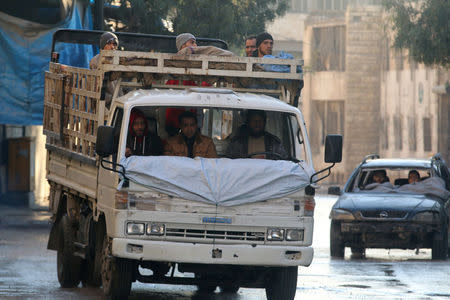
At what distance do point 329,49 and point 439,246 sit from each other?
48.1m

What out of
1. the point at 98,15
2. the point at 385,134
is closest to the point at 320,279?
the point at 98,15

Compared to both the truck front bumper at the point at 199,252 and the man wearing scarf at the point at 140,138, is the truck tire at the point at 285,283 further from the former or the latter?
the man wearing scarf at the point at 140,138

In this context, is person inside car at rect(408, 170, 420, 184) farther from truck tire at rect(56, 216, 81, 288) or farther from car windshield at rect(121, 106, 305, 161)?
truck tire at rect(56, 216, 81, 288)

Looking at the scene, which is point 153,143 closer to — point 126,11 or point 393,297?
point 393,297

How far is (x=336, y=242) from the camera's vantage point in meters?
19.0

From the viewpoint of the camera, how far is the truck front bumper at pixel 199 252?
1112 centimetres

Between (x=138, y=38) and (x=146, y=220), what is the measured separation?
20.5 ft

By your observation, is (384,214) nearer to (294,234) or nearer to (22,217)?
(294,234)

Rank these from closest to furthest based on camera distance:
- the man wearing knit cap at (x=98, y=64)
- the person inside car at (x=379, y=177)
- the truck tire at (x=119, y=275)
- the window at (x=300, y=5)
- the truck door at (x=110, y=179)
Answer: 1. the truck door at (x=110, y=179)
2. the truck tire at (x=119, y=275)
3. the man wearing knit cap at (x=98, y=64)
4. the person inside car at (x=379, y=177)
5. the window at (x=300, y=5)

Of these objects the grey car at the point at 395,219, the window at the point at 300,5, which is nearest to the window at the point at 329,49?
the window at the point at 300,5

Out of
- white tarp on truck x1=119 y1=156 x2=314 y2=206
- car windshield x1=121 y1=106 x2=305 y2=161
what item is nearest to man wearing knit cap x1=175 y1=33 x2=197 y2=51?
car windshield x1=121 y1=106 x2=305 y2=161

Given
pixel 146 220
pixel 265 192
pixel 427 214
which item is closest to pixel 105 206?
pixel 146 220

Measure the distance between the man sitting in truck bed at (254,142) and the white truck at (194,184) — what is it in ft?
0.40

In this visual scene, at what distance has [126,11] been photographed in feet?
83.3
